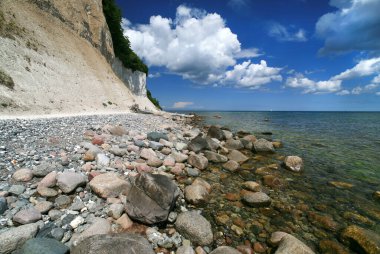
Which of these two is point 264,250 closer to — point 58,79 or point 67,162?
point 67,162

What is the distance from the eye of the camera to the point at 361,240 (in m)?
5.15

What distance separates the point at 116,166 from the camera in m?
8.07

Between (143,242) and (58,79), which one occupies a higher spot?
(58,79)

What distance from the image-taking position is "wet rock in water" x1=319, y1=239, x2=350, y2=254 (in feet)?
16.8

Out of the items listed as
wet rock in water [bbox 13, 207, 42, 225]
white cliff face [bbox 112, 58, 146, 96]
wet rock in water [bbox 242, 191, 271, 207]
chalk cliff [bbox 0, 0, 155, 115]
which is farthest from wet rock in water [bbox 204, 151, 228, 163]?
white cliff face [bbox 112, 58, 146, 96]

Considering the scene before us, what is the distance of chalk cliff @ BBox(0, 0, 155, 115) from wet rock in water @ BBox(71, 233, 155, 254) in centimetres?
A: 1717

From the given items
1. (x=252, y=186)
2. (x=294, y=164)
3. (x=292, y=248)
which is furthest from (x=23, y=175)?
(x=294, y=164)

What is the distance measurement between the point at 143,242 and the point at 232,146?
40.3ft

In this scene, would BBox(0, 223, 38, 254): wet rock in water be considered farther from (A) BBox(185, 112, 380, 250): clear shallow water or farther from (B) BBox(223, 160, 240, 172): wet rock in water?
(B) BBox(223, 160, 240, 172): wet rock in water

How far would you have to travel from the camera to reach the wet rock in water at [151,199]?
5.30 m

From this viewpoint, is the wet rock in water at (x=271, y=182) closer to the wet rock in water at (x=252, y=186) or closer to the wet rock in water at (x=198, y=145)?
the wet rock in water at (x=252, y=186)

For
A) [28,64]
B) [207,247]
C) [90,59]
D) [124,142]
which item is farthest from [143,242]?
[90,59]

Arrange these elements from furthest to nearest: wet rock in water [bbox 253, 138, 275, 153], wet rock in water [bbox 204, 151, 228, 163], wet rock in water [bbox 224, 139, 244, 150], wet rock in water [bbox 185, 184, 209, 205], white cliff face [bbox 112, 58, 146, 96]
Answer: white cliff face [bbox 112, 58, 146, 96], wet rock in water [bbox 224, 139, 244, 150], wet rock in water [bbox 253, 138, 275, 153], wet rock in water [bbox 204, 151, 228, 163], wet rock in water [bbox 185, 184, 209, 205]

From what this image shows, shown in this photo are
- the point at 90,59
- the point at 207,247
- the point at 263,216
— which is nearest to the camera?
the point at 207,247
